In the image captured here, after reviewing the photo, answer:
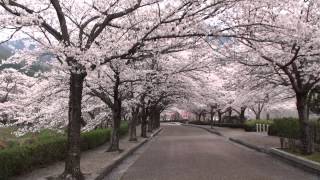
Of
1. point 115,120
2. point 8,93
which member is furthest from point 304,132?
point 8,93

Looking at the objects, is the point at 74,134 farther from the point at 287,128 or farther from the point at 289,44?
the point at 287,128

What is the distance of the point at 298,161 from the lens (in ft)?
55.7

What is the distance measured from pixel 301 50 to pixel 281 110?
1726 inches

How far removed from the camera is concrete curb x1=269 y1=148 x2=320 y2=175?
15047 mm

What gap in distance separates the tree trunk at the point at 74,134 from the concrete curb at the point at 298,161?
717 centimetres

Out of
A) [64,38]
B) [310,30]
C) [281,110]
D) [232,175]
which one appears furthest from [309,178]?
[281,110]

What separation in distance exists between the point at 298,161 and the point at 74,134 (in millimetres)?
8276

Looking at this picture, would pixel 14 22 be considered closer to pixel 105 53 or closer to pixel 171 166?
pixel 105 53

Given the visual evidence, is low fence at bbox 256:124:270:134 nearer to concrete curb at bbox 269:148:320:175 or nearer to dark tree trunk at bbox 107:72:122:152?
concrete curb at bbox 269:148:320:175

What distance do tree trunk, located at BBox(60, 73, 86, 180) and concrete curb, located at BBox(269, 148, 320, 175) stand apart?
717 cm

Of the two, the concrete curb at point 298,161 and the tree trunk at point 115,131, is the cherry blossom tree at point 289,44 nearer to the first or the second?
the concrete curb at point 298,161

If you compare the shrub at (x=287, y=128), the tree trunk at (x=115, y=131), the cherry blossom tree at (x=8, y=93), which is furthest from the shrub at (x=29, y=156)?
the cherry blossom tree at (x=8, y=93)

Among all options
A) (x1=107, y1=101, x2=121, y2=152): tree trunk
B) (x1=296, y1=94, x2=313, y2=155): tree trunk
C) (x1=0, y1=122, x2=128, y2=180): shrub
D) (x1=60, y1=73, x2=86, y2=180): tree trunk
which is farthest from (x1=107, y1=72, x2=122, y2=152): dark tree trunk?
(x1=60, y1=73, x2=86, y2=180): tree trunk

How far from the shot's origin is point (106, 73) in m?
22.3
